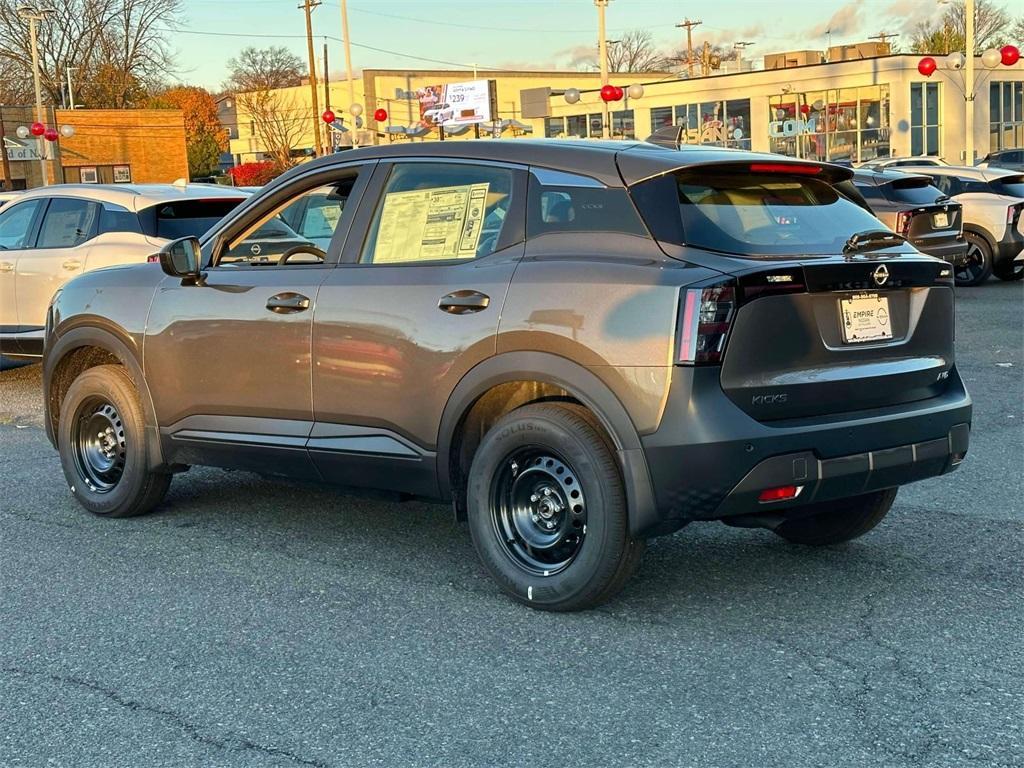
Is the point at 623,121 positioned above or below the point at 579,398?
above

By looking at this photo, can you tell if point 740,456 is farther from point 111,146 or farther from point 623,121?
point 111,146

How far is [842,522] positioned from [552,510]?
1474 mm

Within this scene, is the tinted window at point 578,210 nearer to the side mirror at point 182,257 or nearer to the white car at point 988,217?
the side mirror at point 182,257

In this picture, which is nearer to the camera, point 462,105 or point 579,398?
point 579,398

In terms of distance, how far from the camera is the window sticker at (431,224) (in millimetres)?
5113

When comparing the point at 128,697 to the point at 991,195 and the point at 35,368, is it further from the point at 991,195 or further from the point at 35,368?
the point at 991,195

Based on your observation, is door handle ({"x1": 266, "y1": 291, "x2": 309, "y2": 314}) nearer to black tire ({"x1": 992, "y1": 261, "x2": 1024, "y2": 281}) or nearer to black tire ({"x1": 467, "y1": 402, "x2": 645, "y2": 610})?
black tire ({"x1": 467, "y1": 402, "x2": 645, "y2": 610})

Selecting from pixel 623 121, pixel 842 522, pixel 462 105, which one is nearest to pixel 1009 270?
pixel 842 522

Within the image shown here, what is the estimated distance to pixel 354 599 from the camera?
197 inches

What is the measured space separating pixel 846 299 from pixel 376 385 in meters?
1.91

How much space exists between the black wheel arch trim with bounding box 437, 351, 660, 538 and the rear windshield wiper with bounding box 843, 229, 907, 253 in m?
1.11

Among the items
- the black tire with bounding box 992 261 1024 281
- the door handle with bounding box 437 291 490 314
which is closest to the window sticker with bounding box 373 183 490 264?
the door handle with bounding box 437 291 490 314

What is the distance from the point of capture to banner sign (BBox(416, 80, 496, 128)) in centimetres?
7412

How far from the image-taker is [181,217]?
1056 cm
